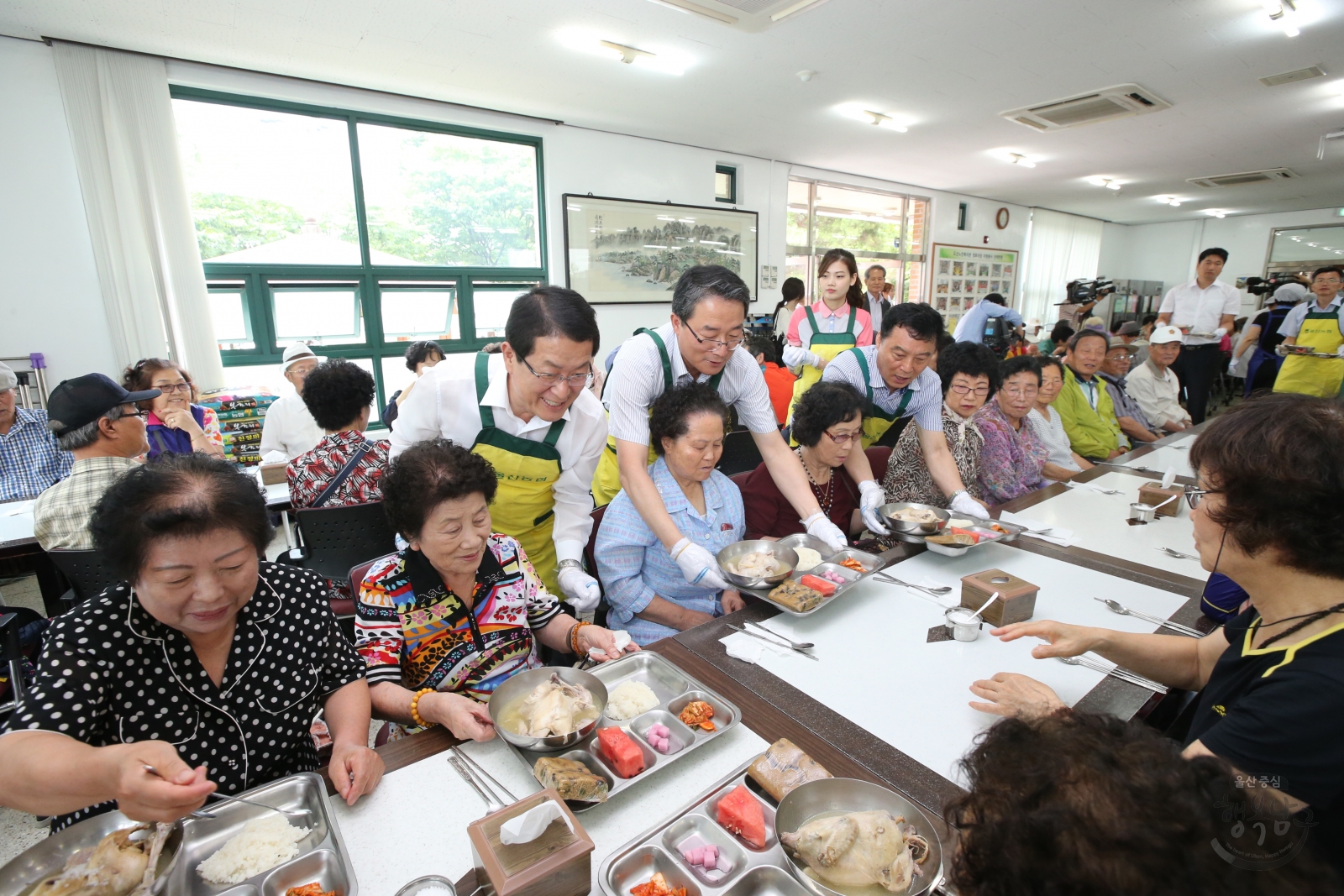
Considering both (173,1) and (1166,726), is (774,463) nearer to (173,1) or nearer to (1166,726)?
(1166,726)

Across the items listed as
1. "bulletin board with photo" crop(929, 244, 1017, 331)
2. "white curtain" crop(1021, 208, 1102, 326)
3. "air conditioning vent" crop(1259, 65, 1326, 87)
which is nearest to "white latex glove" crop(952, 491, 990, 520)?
"air conditioning vent" crop(1259, 65, 1326, 87)

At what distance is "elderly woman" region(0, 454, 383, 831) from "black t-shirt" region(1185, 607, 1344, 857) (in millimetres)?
1423

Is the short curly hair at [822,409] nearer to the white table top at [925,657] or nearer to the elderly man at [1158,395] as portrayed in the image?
the white table top at [925,657]

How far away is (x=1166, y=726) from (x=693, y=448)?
1.48m

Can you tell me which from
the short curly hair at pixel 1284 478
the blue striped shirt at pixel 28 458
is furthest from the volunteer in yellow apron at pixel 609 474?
the blue striped shirt at pixel 28 458

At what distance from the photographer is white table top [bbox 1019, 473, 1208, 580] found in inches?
81.4

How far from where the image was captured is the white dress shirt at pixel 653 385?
6.86ft

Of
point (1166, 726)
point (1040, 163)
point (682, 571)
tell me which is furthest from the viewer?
point (1040, 163)

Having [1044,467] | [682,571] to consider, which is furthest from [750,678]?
[1044,467]

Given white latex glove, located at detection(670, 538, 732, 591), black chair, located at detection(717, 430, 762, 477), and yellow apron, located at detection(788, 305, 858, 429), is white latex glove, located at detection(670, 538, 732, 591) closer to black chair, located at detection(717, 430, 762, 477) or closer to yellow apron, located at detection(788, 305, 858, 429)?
black chair, located at detection(717, 430, 762, 477)

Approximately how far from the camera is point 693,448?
194cm

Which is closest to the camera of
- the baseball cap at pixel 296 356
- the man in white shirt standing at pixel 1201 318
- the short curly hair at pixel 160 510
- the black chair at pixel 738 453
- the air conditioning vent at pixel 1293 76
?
the short curly hair at pixel 160 510

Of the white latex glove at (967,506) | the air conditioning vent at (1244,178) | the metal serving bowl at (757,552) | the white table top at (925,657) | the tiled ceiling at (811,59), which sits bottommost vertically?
the white table top at (925,657)

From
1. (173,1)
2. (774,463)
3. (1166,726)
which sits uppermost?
(173,1)
